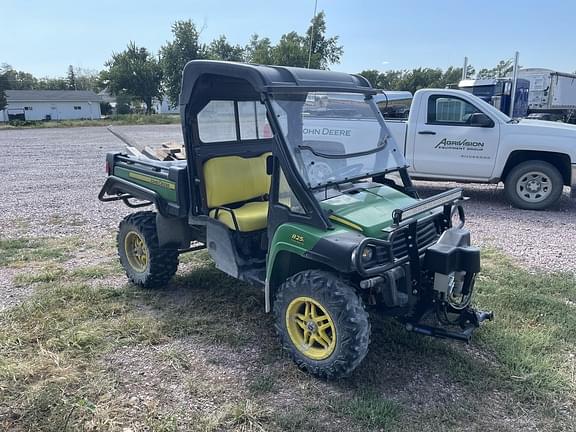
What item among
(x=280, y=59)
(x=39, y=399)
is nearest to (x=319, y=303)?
(x=39, y=399)

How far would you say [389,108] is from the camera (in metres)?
10.0

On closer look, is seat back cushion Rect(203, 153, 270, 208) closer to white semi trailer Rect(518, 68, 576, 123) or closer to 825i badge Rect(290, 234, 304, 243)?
825i badge Rect(290, 234, 304, 243)

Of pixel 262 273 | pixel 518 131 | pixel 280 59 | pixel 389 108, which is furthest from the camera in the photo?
pixel 280 59

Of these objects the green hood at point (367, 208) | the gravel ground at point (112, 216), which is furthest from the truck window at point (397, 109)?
the green hood at point (367, 208)

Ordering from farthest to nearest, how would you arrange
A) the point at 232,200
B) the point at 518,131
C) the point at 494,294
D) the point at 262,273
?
the point at 518,131
the point at 494,294
the point at 232,200
the point at 262,273

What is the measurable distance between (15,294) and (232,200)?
7.84 feet

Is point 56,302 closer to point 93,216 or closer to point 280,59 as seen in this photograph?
point 93,216

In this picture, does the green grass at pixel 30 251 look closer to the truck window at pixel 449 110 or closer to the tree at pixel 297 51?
the truck window at pixel 449 110

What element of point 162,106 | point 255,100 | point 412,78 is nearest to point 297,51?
point 412,78

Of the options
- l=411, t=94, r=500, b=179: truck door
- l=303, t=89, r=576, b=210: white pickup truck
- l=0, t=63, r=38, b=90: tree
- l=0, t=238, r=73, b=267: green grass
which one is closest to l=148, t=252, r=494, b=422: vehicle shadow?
l=0, t=238, r=73, b=267: green grass

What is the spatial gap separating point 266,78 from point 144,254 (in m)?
2.34

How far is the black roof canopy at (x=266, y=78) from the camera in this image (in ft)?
10.6

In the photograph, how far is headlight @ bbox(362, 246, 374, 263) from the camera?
2883 mm

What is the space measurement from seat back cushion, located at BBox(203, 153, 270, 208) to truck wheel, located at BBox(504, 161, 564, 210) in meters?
5.25
